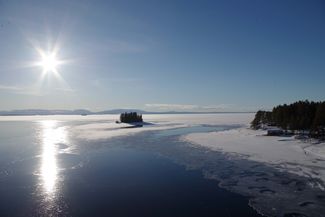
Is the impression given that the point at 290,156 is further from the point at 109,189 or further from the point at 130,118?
the point at 130,118

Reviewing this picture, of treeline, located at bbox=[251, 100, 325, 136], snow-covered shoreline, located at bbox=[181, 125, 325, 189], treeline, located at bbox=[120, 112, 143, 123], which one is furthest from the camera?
treeline, located at bbox=[120, 112, 143, 123]

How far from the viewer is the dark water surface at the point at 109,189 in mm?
16844

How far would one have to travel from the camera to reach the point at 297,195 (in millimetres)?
18609

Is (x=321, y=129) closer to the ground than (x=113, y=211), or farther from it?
farther from it

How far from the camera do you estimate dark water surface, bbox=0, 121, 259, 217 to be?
16844 millimetres

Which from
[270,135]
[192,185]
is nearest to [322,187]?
[192,185]

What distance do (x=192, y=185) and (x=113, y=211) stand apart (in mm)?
7431

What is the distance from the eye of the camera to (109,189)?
21359 millimetres

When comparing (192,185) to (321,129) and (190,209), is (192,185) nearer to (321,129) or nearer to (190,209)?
(190,209)

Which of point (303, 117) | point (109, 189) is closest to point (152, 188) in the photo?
point (109, 189)

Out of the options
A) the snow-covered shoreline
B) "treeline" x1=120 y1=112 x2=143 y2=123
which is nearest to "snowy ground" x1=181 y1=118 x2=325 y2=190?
the snow-covered shoreline

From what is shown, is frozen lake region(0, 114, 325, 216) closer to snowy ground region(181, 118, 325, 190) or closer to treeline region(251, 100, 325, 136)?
snowy ground region(181, 118, 325, 190)

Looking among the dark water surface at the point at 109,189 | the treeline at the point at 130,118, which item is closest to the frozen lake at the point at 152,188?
the dark water surface at the point at 109,189

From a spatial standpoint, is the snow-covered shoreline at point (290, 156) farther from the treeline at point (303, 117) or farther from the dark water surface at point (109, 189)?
the dark water surface at point (109, 189)
